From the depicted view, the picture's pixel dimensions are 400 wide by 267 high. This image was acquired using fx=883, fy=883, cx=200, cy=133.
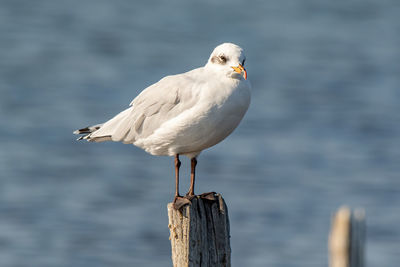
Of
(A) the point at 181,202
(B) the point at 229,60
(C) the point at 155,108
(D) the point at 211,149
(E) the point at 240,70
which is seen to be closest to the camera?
(A) the point at 181,202

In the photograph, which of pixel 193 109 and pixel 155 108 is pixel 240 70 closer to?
pixel 193 109

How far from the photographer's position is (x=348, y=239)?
4.18 m

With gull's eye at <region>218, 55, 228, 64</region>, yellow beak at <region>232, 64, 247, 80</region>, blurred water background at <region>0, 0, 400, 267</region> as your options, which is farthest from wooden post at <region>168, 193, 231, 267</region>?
blurred water background at <region>0, 0, 400, 267</region>

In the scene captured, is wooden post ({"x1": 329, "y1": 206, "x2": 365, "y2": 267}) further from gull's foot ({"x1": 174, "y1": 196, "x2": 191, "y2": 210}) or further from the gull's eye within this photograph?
the gull's eye

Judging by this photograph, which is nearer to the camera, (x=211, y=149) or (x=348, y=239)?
(x=348, y=239)

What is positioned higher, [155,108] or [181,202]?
[155,108]

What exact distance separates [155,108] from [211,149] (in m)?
8.68

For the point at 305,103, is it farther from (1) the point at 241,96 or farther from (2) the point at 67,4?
(1) the point at 241,96

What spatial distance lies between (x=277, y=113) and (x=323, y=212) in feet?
14.2

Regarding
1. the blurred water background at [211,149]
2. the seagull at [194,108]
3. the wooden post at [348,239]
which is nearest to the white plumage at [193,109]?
the seagull at [194,108]

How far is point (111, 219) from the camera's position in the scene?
13.3 meters

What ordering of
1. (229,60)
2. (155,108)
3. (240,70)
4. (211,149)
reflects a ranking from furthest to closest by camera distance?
(211,149), (155,108), (229,60), (240,70)

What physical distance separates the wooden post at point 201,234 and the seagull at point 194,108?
0.11 metres

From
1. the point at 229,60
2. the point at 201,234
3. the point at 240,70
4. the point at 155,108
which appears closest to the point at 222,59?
the point at 229,60
